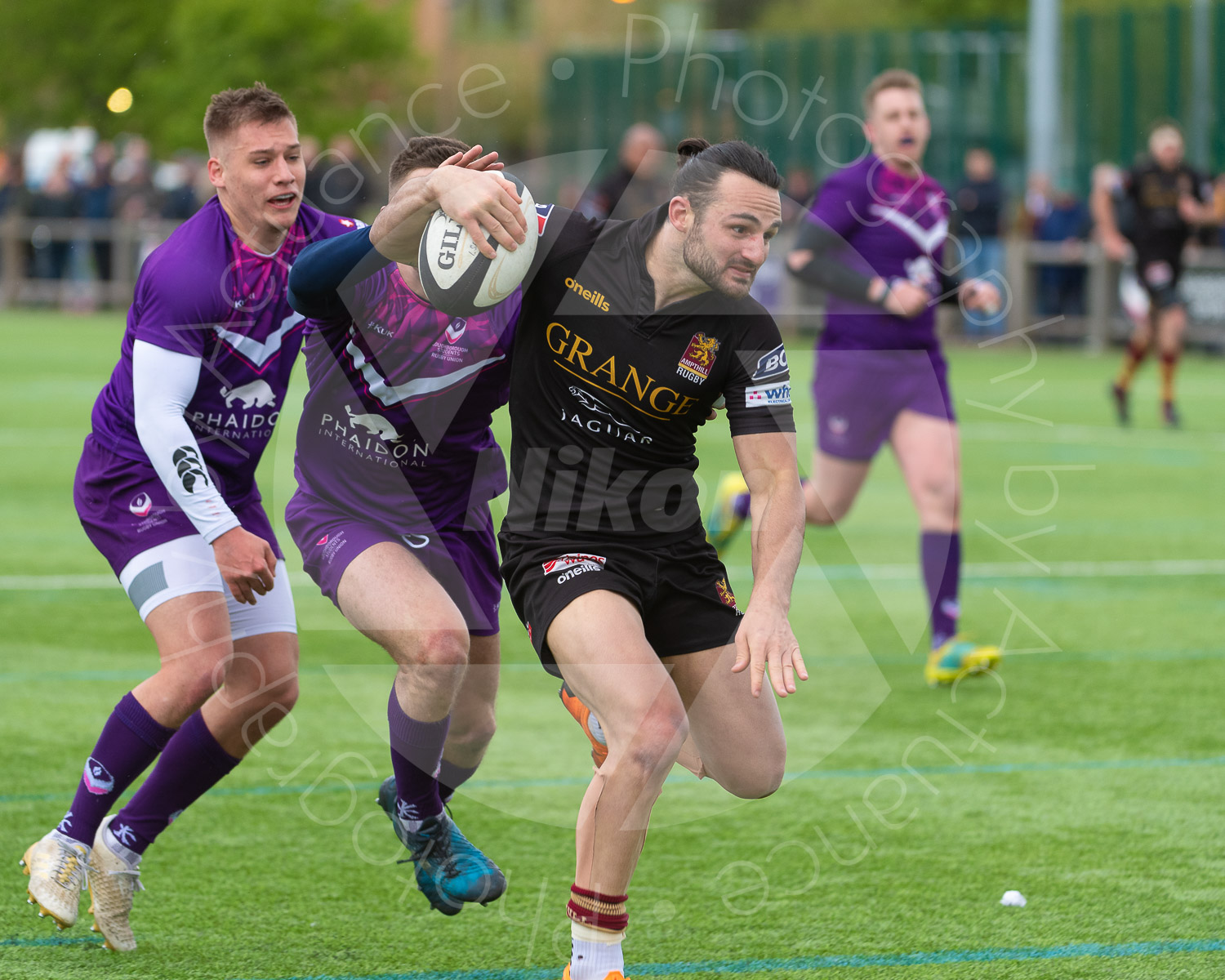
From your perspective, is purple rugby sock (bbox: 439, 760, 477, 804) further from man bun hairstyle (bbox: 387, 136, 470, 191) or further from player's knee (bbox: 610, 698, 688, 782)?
man bun hairstyle (bbox: 387, 136, 470, 191)

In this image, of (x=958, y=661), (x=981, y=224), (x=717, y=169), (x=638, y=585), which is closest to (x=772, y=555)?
(x=638, y=585)

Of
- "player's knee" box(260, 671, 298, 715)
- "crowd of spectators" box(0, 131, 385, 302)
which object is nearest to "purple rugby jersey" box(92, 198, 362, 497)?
"player's knee" box(260, 671, 298, 715)

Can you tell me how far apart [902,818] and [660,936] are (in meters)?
1.38

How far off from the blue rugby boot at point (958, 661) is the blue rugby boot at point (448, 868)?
122 inches

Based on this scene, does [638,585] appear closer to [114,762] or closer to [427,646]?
[427,646]

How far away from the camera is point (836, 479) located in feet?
26.2

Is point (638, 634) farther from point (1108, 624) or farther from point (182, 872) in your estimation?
point (1108, 624)

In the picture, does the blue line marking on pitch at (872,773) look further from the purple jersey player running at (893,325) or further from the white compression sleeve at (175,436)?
the white compression sleeve at (175,436)

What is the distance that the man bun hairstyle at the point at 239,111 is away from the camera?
4.85 metres

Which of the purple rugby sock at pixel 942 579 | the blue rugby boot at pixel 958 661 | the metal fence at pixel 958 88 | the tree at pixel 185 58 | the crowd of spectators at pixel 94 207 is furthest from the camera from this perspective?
the metal fence at pixel 958 88

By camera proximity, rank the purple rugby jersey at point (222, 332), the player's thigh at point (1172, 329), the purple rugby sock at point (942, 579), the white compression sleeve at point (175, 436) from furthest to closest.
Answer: the player's thigh at point (1172, 329), the purple rugby sock at point (942, 579), the purple rugby jersey at point (222, 332), the white compression sleeve at point (175, 436)

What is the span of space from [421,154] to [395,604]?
126cm

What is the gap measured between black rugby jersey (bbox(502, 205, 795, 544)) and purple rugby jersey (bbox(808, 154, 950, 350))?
334 cm

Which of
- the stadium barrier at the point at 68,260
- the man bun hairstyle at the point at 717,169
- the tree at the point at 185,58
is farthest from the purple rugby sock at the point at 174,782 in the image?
the stadium barrier at the point at 68,260
